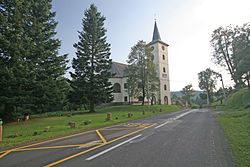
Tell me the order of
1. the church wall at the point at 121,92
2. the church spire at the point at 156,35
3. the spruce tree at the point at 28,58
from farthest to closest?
the church spire at the point at 156,35
the church wall at the point at 121,92
the spruce tree at the point at 28,58

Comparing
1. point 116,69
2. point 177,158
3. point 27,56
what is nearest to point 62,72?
point 27,56

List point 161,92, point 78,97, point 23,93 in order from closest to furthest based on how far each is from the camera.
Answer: point 23,93 < point 78,97 < point 161,92

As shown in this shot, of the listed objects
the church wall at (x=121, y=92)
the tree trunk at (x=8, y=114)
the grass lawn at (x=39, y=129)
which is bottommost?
the grass lawn at (x=39, y=129)

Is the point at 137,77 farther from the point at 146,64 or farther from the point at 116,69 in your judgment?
the point at 116,69

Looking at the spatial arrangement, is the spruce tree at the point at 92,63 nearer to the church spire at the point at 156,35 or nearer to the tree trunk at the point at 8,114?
the tree trunk at the point at 8,114

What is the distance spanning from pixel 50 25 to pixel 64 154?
2064cm

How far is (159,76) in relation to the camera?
42656 millimetres

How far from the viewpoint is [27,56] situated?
16.9 m

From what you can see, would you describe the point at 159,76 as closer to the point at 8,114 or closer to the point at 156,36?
the point at 156,36

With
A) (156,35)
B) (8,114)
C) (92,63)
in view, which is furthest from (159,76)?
(8,114)

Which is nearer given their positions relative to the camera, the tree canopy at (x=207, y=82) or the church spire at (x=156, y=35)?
the church spire at (x=156, y=35)

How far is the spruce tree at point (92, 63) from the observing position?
85.4 ft

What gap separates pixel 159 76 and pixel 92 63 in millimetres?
22519

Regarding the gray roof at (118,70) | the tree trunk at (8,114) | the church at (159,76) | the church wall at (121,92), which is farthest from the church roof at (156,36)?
the tree trunk at (8,114)
